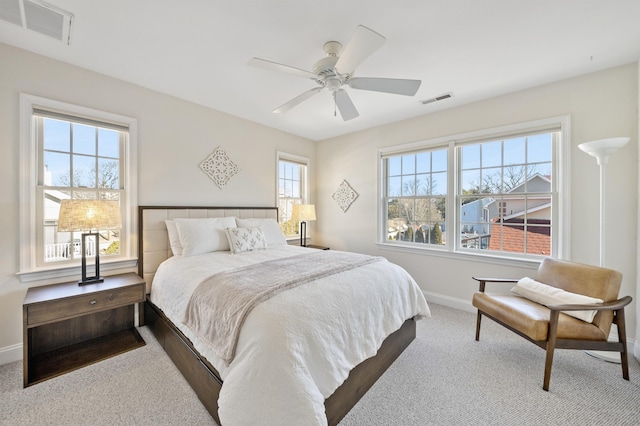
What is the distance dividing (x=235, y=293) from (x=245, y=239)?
1.47m

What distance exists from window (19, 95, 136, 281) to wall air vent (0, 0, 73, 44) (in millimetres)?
626

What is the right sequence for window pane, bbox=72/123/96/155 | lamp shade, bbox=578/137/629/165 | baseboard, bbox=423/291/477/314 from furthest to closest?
baseboard, bbox=423/291/477/314 < window pane, bbox=72/123/96/155 < lamp shade, bbox=578/137/629/165

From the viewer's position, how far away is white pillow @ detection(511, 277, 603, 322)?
1.97 metres

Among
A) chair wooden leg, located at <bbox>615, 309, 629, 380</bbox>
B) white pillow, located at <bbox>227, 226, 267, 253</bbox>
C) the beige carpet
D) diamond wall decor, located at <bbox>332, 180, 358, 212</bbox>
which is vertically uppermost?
diamond wall decor, located at <bbox>332, 180, 358, 212</bbox>

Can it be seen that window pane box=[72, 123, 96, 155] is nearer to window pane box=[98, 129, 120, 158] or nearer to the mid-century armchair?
window pane box=[98, 129, 120, 158]

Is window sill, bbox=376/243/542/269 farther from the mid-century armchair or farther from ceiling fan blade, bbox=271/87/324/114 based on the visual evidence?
ceiling fan blade, bbox=271/87/324/114

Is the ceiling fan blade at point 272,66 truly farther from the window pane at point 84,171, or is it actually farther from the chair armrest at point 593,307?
the chair armrest at point 593,307

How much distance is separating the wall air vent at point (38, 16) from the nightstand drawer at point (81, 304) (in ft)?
6.85

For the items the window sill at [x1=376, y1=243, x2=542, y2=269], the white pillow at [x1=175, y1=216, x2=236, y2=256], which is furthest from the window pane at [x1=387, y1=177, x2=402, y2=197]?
the white pillow at [x1=175, y1=216, x2=236, y2=256]

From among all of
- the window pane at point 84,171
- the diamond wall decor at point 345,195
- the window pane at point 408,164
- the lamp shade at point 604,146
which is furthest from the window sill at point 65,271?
the lamp shade at point 604,146

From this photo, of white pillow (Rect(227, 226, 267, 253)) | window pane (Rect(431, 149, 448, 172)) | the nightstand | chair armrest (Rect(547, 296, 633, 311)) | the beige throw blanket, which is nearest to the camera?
the beige throw blanket

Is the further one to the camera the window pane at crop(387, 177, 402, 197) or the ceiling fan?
the window pane at crop(387, 177, 402, 197)

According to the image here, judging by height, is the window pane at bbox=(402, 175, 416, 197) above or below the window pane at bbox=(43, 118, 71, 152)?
below

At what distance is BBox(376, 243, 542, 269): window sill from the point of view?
9.46 ft
